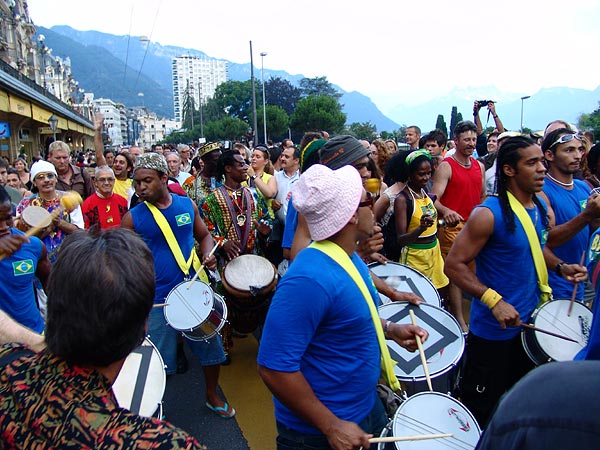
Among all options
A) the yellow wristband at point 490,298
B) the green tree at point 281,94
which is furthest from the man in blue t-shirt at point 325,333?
the green tree at point 281,94

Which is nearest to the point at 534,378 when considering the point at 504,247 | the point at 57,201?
the point at 504,247

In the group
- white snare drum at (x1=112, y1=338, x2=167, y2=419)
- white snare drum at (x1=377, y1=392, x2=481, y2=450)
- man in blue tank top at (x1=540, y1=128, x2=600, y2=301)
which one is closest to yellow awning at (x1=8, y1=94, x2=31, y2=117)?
white snare drum at (x1=112, y1=338, x2=167, y2=419)

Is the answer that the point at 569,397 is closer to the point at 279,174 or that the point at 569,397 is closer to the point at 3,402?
the point at 3,402

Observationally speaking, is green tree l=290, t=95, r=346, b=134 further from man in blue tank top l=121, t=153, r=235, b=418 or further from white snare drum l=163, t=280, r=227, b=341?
white snare drum l=163, t=280, r=227, b=341

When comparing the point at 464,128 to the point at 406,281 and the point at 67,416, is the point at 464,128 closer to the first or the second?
the point at 406,281

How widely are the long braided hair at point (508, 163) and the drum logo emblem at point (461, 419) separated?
130 centimetres

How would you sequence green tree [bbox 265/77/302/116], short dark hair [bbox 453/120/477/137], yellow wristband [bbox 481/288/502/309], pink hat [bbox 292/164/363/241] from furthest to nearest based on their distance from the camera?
green tree [bbox 265/77/302/116] < short dark hair [bbox 453/120/477/137] < yellow wristband [bbox 481/288/502/309] < pink hat [bbox 292/164/363/241]

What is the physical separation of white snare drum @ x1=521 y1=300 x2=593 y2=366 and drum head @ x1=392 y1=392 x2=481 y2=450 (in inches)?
38.7

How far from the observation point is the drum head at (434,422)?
209 cm

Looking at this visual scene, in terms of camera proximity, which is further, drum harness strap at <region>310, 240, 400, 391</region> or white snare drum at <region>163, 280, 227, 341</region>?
white snare drum at <region>163, 280, 227, 341</region>

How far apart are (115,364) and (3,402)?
28 centimetres

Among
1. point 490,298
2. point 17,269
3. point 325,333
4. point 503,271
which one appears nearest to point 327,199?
point 325,333

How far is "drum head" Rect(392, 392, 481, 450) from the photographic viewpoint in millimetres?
2086

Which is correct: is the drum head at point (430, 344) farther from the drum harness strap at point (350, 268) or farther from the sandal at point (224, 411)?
the sandal at point (224, 411)
